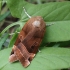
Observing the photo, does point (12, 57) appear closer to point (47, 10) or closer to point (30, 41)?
point (30, 41)

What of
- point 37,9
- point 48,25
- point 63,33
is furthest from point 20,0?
point 63,33

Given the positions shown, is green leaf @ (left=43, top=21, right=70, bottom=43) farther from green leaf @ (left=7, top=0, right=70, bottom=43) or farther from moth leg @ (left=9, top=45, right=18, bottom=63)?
moth leg @ (left=9, top=45, right=18, bottom=63)

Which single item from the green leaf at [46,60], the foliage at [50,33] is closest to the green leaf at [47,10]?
the foliage at [50,33]

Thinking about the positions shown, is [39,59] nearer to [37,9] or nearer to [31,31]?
[31,31]

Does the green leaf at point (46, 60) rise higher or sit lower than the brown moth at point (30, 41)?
lower

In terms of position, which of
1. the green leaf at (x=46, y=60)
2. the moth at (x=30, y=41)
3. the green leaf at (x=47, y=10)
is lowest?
the green leaf at (x=46, y=60)

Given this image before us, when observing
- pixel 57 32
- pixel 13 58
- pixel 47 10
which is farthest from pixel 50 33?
pixel 13 58

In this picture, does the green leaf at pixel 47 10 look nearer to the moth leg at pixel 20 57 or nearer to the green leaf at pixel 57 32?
the green leaf at pixel 57 32
